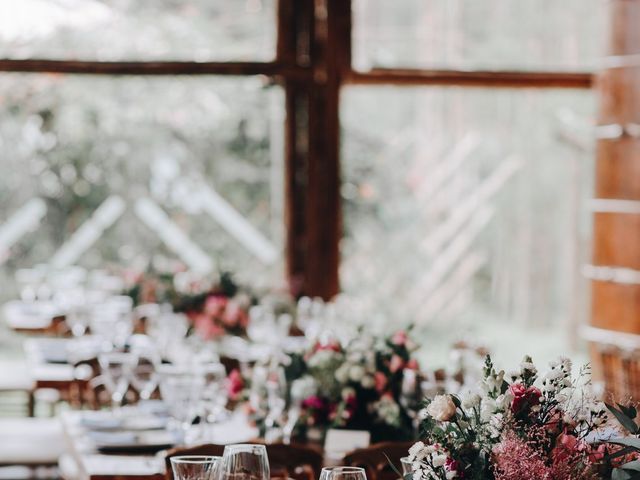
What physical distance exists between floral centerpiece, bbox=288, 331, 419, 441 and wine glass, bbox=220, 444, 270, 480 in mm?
1952

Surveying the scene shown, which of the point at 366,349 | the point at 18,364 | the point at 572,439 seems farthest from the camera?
the point at 18,364

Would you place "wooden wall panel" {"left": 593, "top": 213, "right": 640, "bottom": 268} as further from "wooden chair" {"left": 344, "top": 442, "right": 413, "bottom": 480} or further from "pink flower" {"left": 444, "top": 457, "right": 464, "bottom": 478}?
"pink flower" {"left": 444, "top": 457, "right": 464, "bottom": 478}

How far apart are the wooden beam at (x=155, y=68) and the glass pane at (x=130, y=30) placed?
0.07m

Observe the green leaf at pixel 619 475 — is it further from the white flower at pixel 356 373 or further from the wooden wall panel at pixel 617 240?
the wooden wall panel at pixel 617 240

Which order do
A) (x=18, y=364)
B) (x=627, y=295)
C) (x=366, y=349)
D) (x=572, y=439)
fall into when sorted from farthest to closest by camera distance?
(x=18, y=364)
(x=627, y=295)
(x=366, y=349)
(x=572, y=439)

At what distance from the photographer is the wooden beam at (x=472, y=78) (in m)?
9.13

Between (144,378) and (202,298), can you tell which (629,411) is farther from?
(202,298)

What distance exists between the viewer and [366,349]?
486cm

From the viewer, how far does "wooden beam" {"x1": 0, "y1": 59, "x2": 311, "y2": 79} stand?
8.77 metres

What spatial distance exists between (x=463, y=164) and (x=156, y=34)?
2185 millimetres

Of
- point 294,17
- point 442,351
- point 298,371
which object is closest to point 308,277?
point 442,351

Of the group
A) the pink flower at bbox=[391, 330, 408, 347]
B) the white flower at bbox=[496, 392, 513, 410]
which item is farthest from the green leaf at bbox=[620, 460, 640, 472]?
the pink flower at bbox=[391, 330, 408, 347]

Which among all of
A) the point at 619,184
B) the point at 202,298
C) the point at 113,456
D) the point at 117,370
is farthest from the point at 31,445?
the point at 619,184

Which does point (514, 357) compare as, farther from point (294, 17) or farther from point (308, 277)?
point (294, 17)
